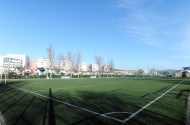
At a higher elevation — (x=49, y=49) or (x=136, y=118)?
(x=49, y=49)

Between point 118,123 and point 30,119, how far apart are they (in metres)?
3.18

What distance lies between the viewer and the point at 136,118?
5.39 meters

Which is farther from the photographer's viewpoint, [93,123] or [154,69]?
[154,69]

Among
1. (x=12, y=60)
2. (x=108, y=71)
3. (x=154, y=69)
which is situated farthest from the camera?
(x=154, y=69)

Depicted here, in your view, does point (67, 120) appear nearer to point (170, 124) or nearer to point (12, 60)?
point (170, 124)

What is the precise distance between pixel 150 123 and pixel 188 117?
1918 mm

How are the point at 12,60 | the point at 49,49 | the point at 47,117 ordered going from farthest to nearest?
the point at 12,60
the point at 49,49
the point at 47,117

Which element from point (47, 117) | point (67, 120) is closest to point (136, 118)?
point (67, 120)

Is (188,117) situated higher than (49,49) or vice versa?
(49,49)

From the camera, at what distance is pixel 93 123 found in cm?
482

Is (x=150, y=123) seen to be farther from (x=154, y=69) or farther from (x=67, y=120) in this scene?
(x=154, y=69)

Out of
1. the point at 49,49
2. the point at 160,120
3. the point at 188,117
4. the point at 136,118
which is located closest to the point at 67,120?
the point at 136,118

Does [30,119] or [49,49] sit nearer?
[30,119]

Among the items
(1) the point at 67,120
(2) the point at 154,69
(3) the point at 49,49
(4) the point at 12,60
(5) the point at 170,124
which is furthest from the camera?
(2) the point at 154,69
